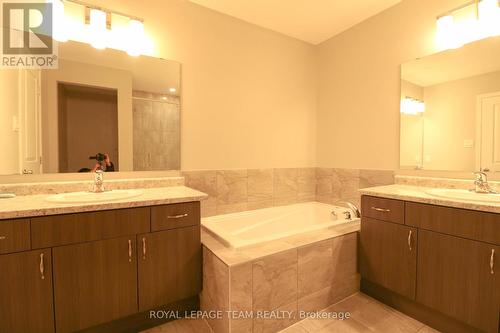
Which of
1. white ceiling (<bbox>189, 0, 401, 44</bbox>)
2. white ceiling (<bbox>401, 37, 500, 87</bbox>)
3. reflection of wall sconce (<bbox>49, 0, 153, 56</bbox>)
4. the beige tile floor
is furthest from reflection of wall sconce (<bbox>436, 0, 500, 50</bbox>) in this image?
reflection of wall sconce (<bbox>49, 0, 153, 56</bbox>)

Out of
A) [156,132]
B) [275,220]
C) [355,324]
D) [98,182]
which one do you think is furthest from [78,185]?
[355,324]

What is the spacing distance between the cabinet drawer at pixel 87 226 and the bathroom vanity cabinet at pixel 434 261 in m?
1.62

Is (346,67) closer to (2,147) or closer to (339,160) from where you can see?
(339,160)

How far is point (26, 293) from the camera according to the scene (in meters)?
1.18

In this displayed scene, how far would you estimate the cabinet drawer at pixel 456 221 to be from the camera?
1263 millimetres

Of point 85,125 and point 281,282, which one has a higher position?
point 85,125

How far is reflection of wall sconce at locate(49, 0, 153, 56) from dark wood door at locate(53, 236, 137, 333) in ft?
4.82

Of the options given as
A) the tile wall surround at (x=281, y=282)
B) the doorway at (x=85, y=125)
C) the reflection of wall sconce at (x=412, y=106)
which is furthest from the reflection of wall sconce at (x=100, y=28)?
the reflection of wall sconce at (x=412, y=106)

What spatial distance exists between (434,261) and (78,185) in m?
2.43

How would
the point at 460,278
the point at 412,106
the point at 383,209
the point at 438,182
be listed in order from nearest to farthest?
1. the point at 460,278
2. the point at 383,209
3. the point at 438,182
4. the point at 412,106

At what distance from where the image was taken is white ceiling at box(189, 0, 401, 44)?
7.06ft

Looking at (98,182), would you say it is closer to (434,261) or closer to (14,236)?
(14,236)

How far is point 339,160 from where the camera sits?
274 centimetres

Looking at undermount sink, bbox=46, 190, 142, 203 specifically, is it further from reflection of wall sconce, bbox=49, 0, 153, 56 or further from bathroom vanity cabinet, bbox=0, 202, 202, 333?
reflection of wall sconce, bbox=49, 0, 153, 56
